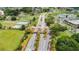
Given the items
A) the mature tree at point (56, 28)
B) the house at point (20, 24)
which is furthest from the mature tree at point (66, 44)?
the house at point (20, 24)

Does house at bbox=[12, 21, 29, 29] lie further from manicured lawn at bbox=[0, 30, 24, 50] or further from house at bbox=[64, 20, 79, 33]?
house at bbox=[64, 20, 79, 33]

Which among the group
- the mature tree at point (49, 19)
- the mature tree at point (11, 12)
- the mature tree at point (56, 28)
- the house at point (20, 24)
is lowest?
the mature tree at point (56, 28)

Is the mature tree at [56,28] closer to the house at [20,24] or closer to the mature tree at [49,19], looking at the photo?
the mature tree at [49,19]

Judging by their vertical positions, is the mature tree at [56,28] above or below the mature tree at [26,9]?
below

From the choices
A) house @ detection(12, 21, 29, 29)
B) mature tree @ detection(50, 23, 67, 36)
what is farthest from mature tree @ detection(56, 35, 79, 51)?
house @ detection(12, 21, 29, 29)

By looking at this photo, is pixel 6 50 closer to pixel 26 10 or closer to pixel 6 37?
pixel 6 37

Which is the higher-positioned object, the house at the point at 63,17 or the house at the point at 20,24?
the house at the point at 63,17

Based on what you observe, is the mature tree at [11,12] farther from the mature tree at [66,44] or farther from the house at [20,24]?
the mature tree at [66,44]

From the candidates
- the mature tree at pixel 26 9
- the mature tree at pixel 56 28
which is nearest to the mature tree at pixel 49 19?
the mature tree at pixel 56 28

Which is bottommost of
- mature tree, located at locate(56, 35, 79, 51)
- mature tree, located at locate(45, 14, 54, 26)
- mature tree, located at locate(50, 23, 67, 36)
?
mature tree, located at locate(56, 35, 79, 51)

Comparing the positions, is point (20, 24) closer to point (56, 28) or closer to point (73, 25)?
point (56, 28)
